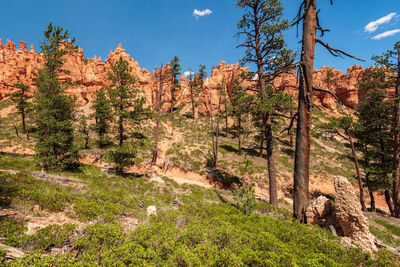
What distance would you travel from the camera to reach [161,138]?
100.0 feet

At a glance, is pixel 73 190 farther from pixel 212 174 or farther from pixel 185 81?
pixel 185 81

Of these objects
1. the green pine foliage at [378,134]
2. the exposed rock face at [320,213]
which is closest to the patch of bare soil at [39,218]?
Answer: the exposed rock face at [320,213]

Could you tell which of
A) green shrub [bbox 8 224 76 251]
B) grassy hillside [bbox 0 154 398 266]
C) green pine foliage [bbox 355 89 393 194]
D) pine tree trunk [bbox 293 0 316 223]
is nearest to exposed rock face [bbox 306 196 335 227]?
pine tree trunk [bbox 293 0 316 223]

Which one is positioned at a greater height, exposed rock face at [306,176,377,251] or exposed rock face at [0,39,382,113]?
exposed rock face at [0,39,382,113]

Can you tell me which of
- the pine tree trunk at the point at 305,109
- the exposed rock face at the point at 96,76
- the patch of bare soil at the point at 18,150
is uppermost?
the exposed rock face at the point at 96,76

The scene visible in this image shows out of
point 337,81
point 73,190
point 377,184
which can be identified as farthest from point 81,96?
point 337,81

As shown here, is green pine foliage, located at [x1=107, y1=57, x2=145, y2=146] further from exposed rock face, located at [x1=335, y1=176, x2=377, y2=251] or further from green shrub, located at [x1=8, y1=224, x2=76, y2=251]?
exposed rock face, located at [x1=335, y1=176, x2=377, y2=251]

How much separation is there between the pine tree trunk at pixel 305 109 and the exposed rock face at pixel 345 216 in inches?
19.4

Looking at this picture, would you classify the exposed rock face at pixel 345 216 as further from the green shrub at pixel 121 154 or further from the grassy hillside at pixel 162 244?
the green shrub at pixel 121 154

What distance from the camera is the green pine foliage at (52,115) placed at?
12.6m

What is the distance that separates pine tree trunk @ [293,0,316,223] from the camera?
4.68m

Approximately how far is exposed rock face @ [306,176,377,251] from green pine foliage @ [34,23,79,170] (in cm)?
1716

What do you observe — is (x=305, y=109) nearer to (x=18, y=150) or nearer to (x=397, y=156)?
(x=397, y=156)

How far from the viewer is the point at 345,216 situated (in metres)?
4.46
